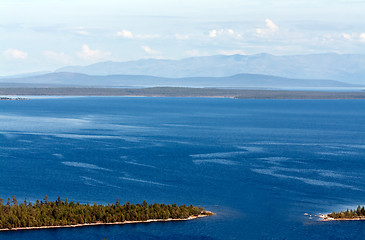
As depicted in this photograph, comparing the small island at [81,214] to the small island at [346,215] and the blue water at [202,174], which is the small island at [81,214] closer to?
the blue water at [202,174]

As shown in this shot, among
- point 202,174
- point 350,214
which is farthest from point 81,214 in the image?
point 350,214

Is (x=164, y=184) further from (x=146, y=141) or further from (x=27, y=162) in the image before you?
(x=146, y=141)

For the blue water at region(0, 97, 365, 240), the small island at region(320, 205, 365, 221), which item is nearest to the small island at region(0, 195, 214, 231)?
the blue water at region(0, 97, 365, 240)

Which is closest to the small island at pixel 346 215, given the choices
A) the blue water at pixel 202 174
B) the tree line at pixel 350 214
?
the tree line at pixel 350 214

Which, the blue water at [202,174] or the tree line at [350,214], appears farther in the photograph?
the tree line at [350,214]

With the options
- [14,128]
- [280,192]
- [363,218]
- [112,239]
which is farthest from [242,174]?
[14,128]
